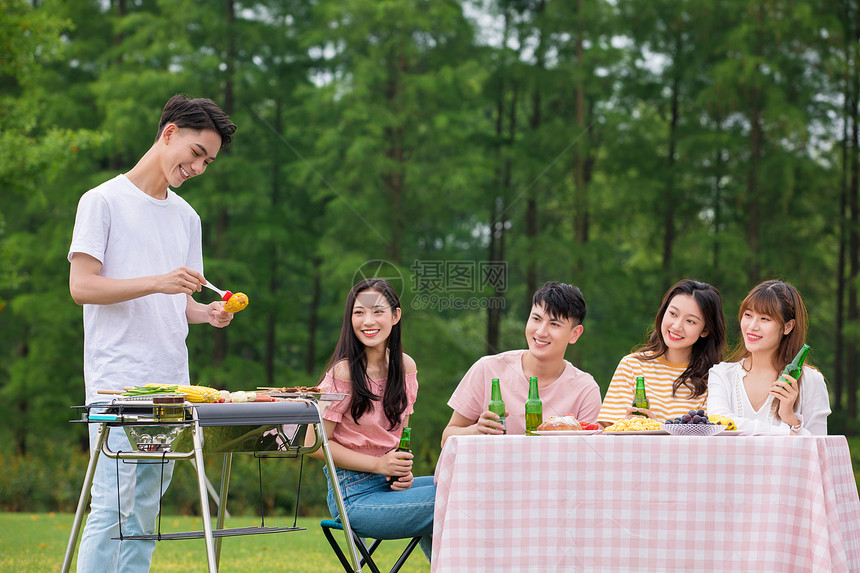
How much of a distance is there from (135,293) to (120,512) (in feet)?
1.98

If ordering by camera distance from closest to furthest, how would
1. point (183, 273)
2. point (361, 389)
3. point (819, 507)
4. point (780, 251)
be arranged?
1. point (819, 507)
2. point (183, 273)
3. point (361, 389)
4. point (780, 251)

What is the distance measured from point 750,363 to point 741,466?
92 cm

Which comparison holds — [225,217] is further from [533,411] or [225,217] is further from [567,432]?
[567,432]

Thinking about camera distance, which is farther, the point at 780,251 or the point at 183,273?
the point at 780,251

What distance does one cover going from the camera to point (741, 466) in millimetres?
2189

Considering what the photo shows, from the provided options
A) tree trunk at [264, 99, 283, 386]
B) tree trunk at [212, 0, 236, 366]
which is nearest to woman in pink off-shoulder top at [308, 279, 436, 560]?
tree trunk at [212, 0, 236, 366]

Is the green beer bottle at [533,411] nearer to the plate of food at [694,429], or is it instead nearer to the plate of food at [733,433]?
the plate of food at [694,429]

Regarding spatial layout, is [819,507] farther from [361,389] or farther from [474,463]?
[361,389]

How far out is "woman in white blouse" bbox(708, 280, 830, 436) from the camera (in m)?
2.81

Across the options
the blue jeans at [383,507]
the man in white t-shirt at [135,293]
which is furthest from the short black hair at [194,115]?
the blue jeans at [383,507]

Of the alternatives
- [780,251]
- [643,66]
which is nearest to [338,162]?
[643,66]

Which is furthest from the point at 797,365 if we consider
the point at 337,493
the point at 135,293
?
the point at 135,293

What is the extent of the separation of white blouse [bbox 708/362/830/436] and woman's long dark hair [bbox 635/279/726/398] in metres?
0.19

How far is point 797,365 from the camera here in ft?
9.02
